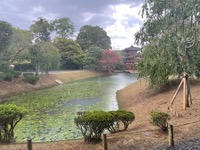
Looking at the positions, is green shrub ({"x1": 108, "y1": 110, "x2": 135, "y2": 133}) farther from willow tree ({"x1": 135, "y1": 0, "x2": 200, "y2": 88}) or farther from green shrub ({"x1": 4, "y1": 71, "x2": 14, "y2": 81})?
green shrub ({"x1": 4, "y1": 71, "x2": 14, "y2": 81})

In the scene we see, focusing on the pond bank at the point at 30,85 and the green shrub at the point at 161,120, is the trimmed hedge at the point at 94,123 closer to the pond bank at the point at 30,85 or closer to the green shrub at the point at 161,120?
the green shrub at the point at 161,120

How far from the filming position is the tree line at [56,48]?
3488 centimetres

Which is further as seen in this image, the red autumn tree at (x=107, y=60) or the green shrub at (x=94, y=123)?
the red autumn tree at (x=107, y=60)

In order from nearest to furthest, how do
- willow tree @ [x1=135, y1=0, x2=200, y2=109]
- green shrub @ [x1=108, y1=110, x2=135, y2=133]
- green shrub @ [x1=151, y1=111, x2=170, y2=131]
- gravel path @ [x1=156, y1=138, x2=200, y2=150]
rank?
1. gravel path @ [x1=156, y1=138, x2=200, y2=150]
2. green shrub @ [x1=151, y1=111, x2=170, y2=131]
3. green shrub @ [x1=108, y1=110, x2=135, y2=133]
4. willow tree @ [x1=135, y1=0, x2=200, y2=109]

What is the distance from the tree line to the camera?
34.9 metres

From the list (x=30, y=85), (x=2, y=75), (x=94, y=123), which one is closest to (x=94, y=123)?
(x=94, y=123)

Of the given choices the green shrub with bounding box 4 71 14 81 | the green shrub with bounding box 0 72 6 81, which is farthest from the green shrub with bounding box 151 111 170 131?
the green shrub with bounding box 4 71 14 81

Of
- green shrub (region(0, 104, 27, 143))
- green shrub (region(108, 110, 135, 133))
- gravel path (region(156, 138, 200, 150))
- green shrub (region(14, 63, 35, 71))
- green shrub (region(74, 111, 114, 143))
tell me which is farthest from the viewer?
green shrub (region(14, 63, 35, 71))

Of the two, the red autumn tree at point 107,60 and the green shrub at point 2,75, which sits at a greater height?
the red autumn tree at point 107,60

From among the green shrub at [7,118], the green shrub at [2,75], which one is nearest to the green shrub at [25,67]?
the green shrub at [2,75]

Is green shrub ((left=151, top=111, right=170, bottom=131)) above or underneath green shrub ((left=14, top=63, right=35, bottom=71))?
underneath

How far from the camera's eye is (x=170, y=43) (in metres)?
12.0

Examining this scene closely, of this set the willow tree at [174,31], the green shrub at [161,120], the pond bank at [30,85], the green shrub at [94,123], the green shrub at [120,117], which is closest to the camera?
the green shrub at [94,123]

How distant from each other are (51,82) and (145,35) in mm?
28261
